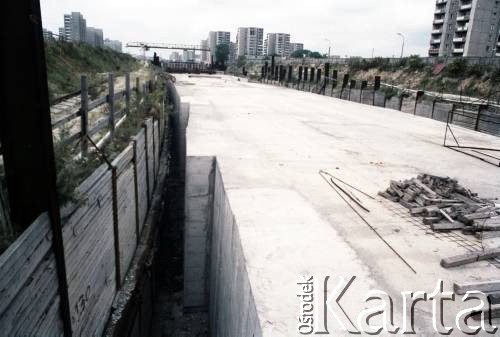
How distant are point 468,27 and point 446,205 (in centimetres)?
9373

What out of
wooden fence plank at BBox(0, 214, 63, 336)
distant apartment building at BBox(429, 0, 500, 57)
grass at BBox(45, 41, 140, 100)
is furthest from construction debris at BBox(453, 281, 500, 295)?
distant apartment building at BBox(429, 0, 500, 57)

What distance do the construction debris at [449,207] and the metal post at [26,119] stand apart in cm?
443

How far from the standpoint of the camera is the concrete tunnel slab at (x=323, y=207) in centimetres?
424

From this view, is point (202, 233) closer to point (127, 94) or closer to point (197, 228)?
point (197, 228)

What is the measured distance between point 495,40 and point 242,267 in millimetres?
100498

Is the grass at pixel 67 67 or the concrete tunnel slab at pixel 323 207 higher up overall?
the grass at pixel 67 67

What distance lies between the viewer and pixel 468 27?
83562 millimetres

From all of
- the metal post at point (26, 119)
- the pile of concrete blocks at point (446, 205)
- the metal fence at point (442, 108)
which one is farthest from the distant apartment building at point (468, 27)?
the metal post at point (26, 119)

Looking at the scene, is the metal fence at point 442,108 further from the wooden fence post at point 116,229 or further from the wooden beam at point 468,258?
the wooden fence post at point 116,229

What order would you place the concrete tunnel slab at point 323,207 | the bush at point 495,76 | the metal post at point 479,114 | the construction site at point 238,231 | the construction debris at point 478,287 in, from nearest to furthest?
the construction site at point 238,231 < the construction debris at point 478,287 < the concrete tunnel slab at point 323,207 < the metal post at point 479,114 < the bush at point 495,76

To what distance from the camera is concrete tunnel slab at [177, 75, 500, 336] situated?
13.9 feet

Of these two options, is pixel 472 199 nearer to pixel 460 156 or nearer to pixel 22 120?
pixel 460 156

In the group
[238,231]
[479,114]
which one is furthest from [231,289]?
[479,114]

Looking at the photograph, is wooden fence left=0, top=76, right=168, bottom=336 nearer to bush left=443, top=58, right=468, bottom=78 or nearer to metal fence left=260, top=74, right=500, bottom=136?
metal fence left=260, top=74, right=500, bottom=136
